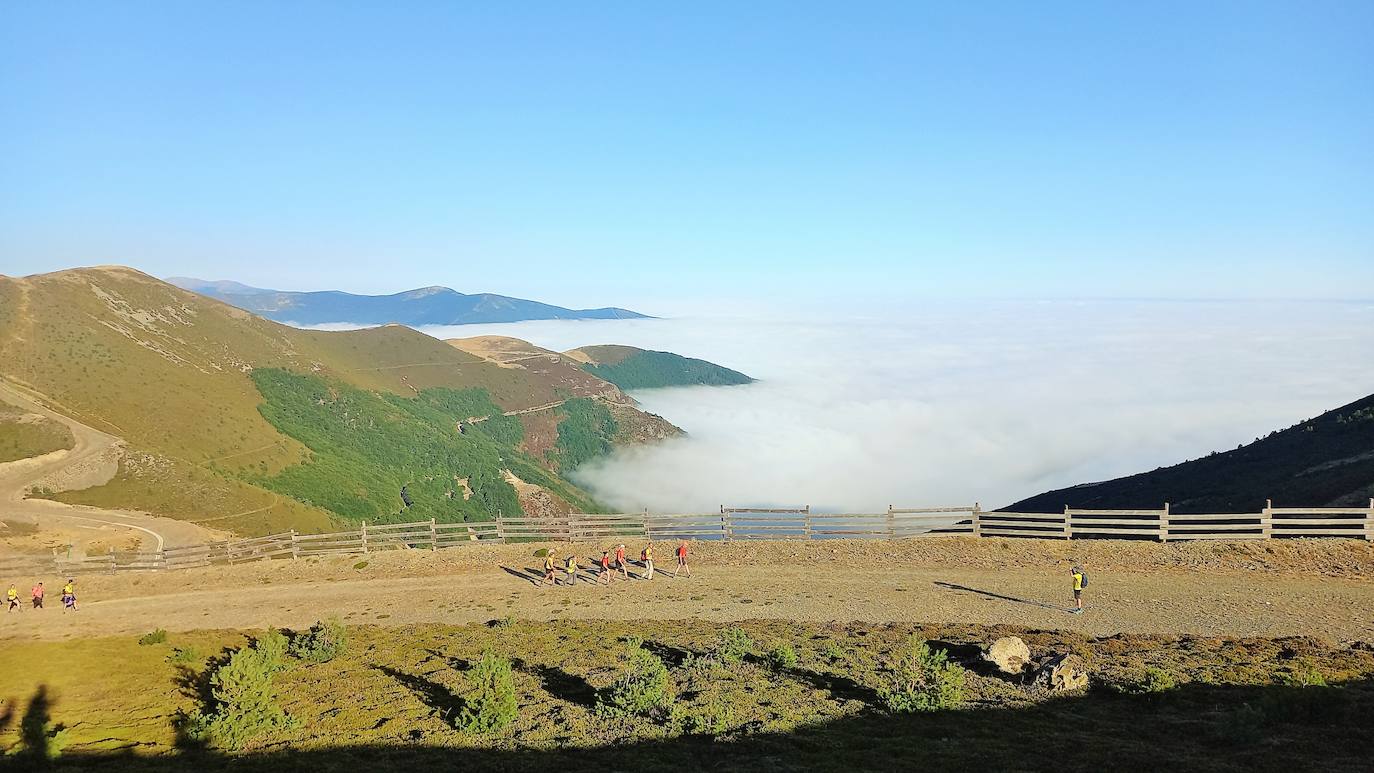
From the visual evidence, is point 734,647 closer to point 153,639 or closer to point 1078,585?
point 1078,585

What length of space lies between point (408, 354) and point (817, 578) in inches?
6832

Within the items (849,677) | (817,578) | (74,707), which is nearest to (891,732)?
(849,677)

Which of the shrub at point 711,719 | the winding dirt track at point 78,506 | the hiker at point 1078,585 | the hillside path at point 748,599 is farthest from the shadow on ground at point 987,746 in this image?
the winding dirt track at point 78,506

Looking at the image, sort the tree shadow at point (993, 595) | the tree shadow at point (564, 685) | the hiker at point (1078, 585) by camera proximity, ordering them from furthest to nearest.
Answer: the tree shadow at point (993, 595)
the hiker at point (1078, 585)
the tree shadow at point (564, 685)

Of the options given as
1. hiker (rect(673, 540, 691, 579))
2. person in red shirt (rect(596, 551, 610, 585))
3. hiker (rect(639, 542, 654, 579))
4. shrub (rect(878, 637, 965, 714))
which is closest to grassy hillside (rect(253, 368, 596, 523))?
person in red shirt (rect(596, 551, 610, 585))

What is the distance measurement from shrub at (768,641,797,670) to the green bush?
9.89m

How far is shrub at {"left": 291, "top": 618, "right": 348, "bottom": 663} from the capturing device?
1966 centimetres

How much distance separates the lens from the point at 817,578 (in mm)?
27016

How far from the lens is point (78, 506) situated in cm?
6041

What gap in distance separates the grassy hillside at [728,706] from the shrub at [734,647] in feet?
0.23

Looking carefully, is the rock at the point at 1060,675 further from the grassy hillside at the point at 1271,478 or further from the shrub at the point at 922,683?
the grassy hillside at the point at 1271,478

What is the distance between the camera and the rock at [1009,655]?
1620 centimetres

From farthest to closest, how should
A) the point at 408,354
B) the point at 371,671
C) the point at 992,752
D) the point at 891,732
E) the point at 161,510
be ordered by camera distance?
the point at 408,354
the point at 161,510
the point at 371,671
the point at 891,732
the point at 992,752

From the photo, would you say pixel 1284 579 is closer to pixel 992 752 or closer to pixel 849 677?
pixel 849 677
